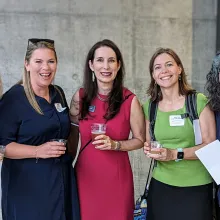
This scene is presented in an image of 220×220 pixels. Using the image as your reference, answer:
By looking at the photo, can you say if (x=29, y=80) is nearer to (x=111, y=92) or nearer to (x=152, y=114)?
(x=111, y=92)

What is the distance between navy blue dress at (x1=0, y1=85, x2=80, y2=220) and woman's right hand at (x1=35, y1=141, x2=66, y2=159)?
0.11 metres

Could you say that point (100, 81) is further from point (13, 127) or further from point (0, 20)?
point (0, 20)

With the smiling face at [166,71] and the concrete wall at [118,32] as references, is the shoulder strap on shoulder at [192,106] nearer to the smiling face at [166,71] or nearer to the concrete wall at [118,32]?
the smiling face at [166,71]

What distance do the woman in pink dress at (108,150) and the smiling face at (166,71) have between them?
277mm

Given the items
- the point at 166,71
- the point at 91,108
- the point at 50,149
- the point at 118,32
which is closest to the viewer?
the point at 50,149

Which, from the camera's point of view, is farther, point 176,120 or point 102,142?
point 176,120

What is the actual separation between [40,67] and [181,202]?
147 cm

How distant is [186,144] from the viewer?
2.50 metres

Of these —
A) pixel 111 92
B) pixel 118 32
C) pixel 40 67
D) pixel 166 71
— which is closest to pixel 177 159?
pixel 166 71

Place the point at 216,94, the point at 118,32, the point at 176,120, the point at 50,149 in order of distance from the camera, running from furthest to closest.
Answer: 1. the point at 118,32
2. the point at 176,120
3. the point at 216,94
4. the point at 50,149

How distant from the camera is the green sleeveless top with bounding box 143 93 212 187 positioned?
2.49 m

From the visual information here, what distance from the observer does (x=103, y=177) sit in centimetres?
268

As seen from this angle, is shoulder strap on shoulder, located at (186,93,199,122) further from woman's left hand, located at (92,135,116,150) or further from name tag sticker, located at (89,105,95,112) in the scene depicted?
name tag sticker, located at (89,105,95,112)

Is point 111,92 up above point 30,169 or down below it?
above
